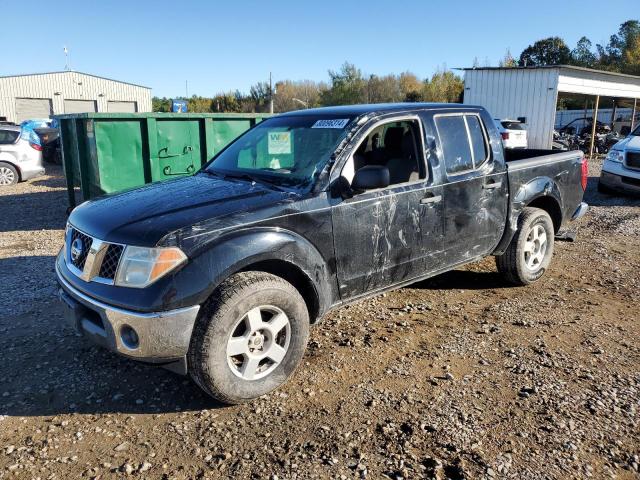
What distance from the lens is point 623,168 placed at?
10.7 meters

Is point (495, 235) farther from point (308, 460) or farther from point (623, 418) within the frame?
point (308, 460)

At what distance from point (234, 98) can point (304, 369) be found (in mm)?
63867

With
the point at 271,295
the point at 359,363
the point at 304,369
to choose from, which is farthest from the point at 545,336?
the point at 271,295

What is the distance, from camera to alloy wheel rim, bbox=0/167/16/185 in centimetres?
1371

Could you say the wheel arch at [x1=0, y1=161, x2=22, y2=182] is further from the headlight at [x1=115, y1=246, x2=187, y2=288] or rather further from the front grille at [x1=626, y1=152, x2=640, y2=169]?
the front grille at [x1=626, y1=152, x2=640, y2=169]

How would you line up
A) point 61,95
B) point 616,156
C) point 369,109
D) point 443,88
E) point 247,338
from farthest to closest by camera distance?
point 443,88 < point 61,95 < point 616,156 < point 369,109 < point 247,338

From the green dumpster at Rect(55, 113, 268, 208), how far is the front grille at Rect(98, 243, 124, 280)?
187 inches

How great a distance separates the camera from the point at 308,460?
9.14ft

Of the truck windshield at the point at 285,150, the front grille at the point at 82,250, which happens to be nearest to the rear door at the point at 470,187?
Result: the truck windshield at the point at 285,150

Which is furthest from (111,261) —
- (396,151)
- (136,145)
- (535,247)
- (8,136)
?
(8,136)

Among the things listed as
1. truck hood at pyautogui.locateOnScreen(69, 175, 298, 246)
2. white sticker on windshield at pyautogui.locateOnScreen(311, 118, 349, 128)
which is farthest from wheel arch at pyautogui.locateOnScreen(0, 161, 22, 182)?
white sticker on windshield at pyautogui.locateOnScreen(311, 118, 349, 128)

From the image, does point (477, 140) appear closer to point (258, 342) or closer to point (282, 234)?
point (282, 234)

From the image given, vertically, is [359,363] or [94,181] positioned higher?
[94,181]

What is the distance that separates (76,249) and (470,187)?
10.5 ft
